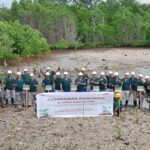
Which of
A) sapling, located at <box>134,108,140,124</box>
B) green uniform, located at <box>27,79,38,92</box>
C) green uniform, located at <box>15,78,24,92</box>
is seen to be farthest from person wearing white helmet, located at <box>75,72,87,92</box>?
sapling, located at <box>134,108,140,124</box>

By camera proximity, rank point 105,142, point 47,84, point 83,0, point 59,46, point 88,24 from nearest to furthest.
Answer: point 105,142 < point 47,84 < point 59,46 < point 88,24 < point 83,0

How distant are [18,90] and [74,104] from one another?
3.88 meters

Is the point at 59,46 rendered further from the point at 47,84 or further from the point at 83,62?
the point at 47,84

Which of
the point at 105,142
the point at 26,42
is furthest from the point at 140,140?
the point at 26,42

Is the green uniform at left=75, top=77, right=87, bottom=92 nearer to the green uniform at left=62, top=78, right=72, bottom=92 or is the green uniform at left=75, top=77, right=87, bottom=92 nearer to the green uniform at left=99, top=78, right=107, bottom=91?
the green uniform at left=62, top=78, right=72, bottom=92

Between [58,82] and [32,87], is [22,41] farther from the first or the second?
[58,82]

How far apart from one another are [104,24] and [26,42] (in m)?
41.7

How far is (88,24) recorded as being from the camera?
9912 centimetres

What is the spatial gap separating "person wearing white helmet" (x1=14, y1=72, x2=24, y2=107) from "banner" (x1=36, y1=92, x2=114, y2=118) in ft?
8.99

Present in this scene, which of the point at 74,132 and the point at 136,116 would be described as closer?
the point at 74,132

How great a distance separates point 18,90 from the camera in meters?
24.2

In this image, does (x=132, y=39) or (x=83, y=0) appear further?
(x=83, y=0)

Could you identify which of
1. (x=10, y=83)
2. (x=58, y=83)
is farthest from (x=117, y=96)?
(x=10, y=83)

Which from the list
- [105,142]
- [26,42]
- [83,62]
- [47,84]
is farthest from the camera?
[26,42]
